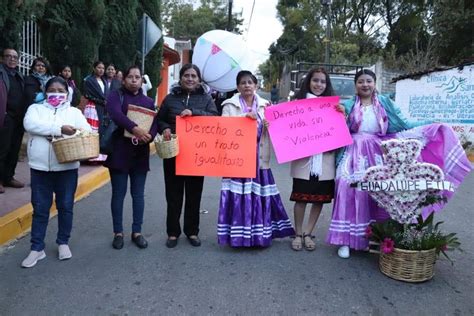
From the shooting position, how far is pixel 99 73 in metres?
7.75

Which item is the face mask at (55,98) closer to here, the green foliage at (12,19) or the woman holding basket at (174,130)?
the woman holding basket at (174,130)

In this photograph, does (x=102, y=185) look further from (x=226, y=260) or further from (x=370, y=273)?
(x=370, y=273)

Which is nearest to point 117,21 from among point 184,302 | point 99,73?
point 99,73

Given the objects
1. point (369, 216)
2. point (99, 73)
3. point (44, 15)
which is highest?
point (44, 15)

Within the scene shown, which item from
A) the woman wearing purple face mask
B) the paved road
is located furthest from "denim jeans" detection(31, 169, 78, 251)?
the paved road

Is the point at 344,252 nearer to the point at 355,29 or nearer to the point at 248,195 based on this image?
the point at 248,195

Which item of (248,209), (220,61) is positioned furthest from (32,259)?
(220,61)

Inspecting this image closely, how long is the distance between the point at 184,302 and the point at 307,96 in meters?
2.12

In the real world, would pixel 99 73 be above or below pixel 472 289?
above

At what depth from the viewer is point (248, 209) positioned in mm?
4051

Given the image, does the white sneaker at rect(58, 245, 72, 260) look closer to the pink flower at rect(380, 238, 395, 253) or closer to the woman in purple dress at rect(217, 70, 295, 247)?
the woman in purple dress at rect(217, 70, 295, 247)

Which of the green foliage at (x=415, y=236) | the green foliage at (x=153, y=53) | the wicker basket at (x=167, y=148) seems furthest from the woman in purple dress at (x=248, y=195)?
the green foliage at (x=153, y=53)

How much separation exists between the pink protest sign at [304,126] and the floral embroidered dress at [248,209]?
17 cm

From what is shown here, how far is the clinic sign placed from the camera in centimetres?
1034
